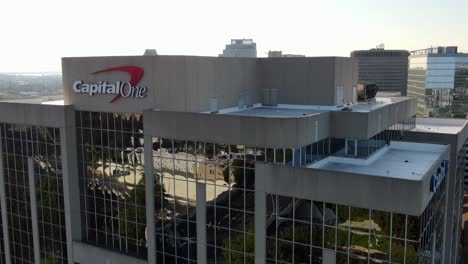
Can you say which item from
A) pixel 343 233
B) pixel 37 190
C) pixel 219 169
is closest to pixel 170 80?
pixel 219 169

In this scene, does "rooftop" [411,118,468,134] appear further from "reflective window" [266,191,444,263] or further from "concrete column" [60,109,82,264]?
"concrete column" [60,109,82,264]

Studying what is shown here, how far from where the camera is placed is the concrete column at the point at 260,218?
1151 inches

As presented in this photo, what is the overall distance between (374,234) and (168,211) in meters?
15.1

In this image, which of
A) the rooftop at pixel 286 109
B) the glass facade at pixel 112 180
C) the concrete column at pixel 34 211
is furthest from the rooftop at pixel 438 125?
the concrete column at pixel 34 211

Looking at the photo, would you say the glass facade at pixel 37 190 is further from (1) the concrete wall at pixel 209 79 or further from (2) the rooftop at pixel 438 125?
(2) the rooftop at pixel 438 125

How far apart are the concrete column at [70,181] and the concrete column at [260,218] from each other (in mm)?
17373

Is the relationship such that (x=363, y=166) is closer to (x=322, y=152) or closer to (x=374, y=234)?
(x=322, y=152)

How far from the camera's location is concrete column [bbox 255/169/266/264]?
95.9 ft

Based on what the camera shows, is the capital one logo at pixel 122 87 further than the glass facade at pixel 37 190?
No

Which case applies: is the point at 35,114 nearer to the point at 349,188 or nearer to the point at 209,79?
the point at 209,79

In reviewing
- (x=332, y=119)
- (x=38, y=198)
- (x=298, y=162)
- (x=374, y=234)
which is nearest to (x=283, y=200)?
(x=298, y=162)

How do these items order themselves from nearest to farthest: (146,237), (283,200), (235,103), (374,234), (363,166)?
1. (374,234)
2. (283,200)
3. (363,166)
4. (146,237)
5. (235,103)

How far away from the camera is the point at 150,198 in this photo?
113 ft

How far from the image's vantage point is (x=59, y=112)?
1487 inches
